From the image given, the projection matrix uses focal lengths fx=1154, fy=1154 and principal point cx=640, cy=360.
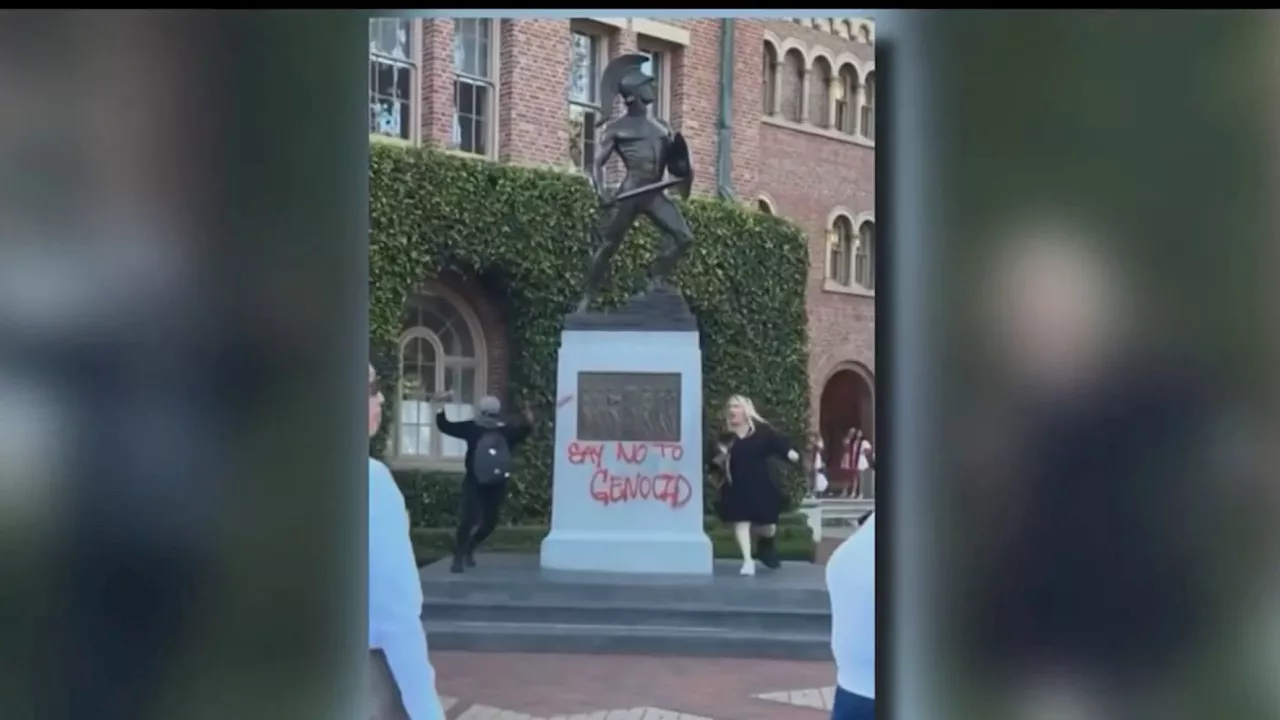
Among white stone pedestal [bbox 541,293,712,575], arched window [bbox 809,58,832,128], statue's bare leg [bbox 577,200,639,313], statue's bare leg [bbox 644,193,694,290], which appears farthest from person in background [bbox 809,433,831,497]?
arched window [bbox 809,58,832,128]

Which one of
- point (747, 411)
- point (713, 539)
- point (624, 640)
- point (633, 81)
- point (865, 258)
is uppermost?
point (633, 81)

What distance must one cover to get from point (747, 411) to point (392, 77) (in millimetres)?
1302

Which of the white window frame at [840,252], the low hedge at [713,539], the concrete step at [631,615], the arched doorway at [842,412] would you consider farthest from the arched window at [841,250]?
the concrete step at [631,615]

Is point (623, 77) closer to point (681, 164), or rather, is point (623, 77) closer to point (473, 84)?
point (681, 164)

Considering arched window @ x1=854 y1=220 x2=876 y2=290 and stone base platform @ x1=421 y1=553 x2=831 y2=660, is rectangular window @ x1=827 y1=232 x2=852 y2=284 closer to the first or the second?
arched window @ x1=854 y1=220 x2=876 y2=290

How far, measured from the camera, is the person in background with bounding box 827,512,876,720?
257 centimetres

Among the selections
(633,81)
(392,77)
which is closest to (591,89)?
(633,81)

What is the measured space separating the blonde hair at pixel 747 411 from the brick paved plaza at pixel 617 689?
0.63 meters

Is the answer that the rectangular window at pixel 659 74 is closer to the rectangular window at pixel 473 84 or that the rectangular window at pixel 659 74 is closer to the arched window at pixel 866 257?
the rectangular window at pixel 473 84

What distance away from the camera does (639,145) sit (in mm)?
3328

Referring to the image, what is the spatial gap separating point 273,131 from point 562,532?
3.93 ft

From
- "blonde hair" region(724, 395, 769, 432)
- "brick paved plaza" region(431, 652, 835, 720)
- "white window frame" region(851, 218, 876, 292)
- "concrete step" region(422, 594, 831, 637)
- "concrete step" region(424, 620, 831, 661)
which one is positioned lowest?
"brick paved plaza" region(431, 652, 835, 720)

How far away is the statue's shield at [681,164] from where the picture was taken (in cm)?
324

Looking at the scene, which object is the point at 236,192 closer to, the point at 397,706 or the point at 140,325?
the point at 140,325
